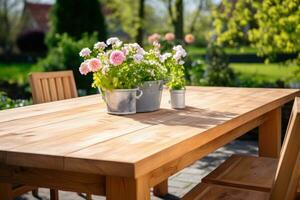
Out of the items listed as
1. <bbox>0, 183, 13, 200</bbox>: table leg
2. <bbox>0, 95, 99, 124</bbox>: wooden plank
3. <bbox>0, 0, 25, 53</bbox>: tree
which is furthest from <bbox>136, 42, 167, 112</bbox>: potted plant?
<bbox>0, 0, 25, 53</bbox>: tree

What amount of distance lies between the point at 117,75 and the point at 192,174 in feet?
6.12

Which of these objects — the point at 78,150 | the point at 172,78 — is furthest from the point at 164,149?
the point at 172,78

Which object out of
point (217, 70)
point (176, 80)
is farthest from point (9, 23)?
point (176, 80)

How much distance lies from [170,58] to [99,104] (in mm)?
537

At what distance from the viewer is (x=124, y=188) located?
147 cm

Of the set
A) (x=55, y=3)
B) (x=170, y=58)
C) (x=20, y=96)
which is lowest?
(x=20, y=96)

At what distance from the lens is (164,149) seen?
1523 mm

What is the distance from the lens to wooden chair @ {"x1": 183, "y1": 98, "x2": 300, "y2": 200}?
1656 mm

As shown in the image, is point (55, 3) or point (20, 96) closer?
point (20, 96)

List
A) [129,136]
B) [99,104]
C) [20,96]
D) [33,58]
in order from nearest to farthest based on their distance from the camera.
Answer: [129,136], [99,104], [20,96], [33,58]

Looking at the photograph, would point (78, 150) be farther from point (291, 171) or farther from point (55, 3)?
point (55, 3)

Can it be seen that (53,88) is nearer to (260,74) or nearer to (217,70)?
(217,70)

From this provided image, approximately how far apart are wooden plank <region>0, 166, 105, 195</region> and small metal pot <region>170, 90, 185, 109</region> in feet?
3.44

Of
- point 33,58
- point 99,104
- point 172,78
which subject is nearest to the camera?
point 172,78
